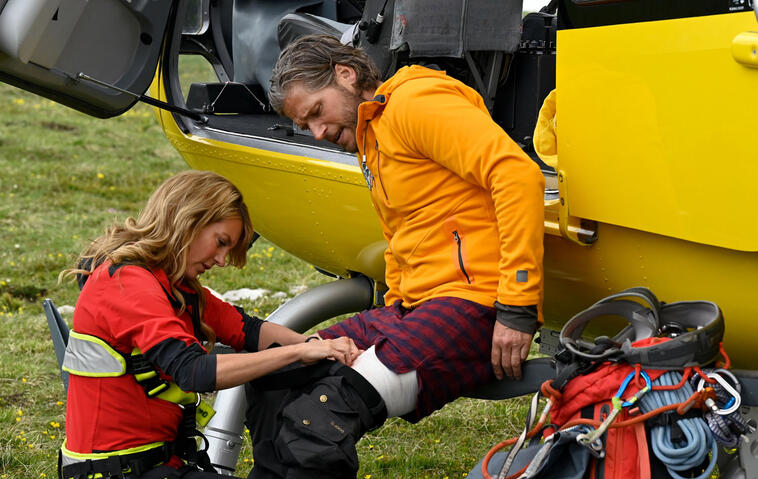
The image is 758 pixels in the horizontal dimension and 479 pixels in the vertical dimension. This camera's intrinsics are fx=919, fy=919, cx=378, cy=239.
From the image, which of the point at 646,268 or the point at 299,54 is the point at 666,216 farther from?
the point at 299,54

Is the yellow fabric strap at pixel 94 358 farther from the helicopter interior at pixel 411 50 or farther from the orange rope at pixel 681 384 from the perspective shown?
the orange rope at pixel 681 384

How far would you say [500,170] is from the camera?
6.87ft

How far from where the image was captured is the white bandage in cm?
224

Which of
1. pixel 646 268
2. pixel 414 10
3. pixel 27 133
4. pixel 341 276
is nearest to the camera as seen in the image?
pixel 646 268

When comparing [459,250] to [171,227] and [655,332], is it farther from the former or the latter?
[171,227]

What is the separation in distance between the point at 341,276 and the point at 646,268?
156 centimetres

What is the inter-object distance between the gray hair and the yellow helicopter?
43 cm

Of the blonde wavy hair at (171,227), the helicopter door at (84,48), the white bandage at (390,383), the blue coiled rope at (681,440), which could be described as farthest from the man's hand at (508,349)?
the helicopter door at (84,48)

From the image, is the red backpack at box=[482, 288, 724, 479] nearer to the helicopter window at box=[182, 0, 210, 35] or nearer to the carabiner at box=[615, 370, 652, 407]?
the carabiner at box=[615, 370, 652, 407]

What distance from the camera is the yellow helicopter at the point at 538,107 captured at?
1920 mm

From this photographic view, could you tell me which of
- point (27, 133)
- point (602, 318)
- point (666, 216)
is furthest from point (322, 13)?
point (27, 133)

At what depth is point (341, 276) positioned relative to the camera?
140 inches

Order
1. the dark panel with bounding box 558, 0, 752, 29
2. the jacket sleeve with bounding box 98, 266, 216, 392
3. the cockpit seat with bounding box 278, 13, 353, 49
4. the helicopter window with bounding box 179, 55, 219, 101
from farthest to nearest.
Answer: the helicopter window with bounding box 179, 55, 219, 101 → the cockpit seat with bounding box 278, 13, 353, 49 → the jacket sleeve with bounding box 98, 266, 216, 392 → the dark panel with bounding box 558, 0, 752, 29

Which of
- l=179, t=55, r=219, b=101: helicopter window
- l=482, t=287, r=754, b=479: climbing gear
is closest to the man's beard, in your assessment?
l=482, t=287, r=754, b=479: climbing gear
